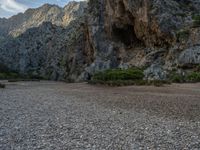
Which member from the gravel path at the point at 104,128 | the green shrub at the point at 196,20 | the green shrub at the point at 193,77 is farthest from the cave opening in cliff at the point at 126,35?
the gravel path at the point at 104,128

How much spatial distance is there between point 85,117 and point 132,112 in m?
3.05

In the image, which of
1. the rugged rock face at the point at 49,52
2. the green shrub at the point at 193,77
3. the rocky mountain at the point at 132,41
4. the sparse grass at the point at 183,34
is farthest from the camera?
the rugged rock face at the point at 49,52

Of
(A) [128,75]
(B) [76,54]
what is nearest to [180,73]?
(A) [128,75]

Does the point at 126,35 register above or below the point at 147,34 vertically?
above

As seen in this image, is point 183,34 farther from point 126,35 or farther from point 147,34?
point 126,35

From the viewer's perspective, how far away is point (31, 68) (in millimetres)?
136250

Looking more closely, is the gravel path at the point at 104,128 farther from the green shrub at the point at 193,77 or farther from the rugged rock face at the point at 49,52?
the rugged rock face at the point at 49,52

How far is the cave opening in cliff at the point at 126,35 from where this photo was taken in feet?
270

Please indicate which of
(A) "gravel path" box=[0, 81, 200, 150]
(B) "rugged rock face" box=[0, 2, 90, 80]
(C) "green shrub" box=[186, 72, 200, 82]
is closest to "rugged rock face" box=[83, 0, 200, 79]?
(C) "green shrub" box=[186, 72, 200, 82]

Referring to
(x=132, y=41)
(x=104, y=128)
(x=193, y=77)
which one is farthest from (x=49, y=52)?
(x=104, y=128)

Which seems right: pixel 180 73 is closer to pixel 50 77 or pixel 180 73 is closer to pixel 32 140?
pixel 32 140

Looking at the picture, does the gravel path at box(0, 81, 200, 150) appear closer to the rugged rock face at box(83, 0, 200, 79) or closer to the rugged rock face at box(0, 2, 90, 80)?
the rugged rock face at box(83, 0, 200, 79)

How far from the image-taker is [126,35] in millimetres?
85062

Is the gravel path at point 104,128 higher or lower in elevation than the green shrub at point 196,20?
lower
